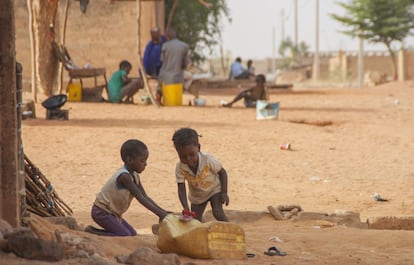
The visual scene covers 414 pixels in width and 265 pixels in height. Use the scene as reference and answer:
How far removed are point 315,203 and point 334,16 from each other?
1539 inches

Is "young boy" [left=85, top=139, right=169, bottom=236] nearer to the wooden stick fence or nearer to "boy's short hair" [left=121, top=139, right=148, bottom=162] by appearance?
"boy's short hair" [left=121, top=139, right=148, bottom=162]

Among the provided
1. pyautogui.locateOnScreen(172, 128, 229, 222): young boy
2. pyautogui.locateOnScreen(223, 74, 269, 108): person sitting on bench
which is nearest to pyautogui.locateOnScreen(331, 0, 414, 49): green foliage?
pyautogui.locateOnScreen(223, 74, 269, 108): person sitting on bench

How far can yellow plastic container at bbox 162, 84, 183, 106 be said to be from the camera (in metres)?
20.7

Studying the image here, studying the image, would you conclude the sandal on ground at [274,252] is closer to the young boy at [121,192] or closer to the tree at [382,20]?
the young boy at [121,192]

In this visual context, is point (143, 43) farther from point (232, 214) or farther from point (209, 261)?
point (209, 261)

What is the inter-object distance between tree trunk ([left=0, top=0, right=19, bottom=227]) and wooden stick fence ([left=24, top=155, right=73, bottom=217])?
1.18 metres

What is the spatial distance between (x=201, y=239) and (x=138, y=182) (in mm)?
1227

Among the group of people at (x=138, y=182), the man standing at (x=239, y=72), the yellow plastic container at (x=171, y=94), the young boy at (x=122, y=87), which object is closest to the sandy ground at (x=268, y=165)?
the group of people at (x=138, y=182)

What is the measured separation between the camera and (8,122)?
5.90m

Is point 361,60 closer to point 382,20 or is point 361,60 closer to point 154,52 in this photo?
point 382,20

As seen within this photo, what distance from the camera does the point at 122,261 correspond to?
18.1 feet

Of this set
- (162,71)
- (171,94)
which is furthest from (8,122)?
(171,94)

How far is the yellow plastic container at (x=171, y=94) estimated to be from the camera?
67.8ft

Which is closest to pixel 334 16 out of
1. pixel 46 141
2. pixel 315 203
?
pixel 46 141
